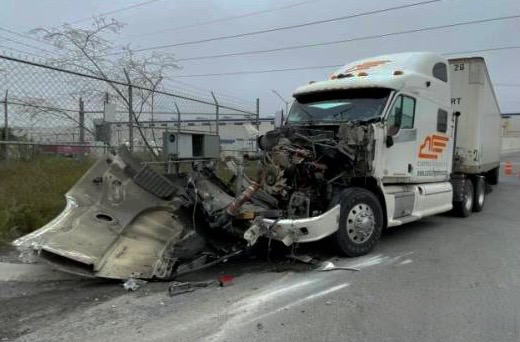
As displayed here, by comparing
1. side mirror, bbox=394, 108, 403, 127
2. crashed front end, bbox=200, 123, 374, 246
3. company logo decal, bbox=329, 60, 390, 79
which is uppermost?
company logo decal, bbox=329, 60, 390, 79

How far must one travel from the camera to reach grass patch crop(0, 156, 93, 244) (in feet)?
24.3

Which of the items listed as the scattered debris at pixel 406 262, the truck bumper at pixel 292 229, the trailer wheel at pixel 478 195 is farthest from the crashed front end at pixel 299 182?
the trailer wheel at pixel 478 195

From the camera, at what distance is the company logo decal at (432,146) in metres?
9.07

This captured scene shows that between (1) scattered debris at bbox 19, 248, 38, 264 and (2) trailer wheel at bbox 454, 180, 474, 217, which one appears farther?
(2) trailer wheel at bbox 454, 180, 474, 217

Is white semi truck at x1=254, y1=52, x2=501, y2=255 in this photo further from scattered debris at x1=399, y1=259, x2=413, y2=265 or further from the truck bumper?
scattered debris at x1=399, y1=259, x2=413, y2=265

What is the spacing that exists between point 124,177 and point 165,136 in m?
3.22

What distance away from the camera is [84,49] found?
12.3m

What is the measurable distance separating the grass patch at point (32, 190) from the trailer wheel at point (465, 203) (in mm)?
7757

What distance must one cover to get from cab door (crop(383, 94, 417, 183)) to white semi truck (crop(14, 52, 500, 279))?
0.7 inches

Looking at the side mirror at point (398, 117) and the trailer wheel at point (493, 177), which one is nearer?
the side mirror at point (398, 117)

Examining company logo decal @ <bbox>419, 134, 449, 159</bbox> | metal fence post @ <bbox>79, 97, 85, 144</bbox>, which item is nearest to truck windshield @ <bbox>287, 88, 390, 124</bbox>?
company logo decal @ <bbox>419, 134, 449, 159</bbox>

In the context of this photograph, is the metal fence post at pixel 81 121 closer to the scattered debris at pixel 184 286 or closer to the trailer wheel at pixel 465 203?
the scattered debris at pixel 184 286

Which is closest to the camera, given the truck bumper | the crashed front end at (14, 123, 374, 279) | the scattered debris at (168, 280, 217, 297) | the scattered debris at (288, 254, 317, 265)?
the scattered debris at (168, 280, 217, 297)

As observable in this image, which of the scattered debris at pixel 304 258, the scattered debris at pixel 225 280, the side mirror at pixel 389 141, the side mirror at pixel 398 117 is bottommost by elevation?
the scattered debris at pixel 225 280
